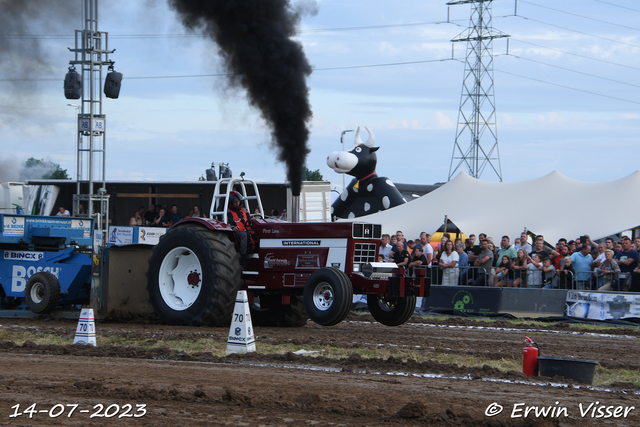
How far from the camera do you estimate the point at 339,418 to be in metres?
5.09

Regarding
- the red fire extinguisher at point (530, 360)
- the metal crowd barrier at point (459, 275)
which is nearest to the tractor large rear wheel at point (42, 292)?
the metal crowd barrier at point (459, 275)

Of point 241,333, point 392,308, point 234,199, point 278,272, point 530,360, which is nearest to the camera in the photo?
point 530,360

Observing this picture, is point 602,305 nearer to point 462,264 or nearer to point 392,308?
point 462,264

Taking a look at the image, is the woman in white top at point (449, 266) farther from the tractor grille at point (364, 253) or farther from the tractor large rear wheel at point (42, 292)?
the tractor large rear wheel at point (42, 292)

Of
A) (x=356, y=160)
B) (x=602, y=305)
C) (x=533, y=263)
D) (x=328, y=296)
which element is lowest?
(x=602, y=305)

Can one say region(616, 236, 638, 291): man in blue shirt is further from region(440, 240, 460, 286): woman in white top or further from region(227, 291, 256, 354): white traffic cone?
region(227, 291, 256, 354): white traffic cone

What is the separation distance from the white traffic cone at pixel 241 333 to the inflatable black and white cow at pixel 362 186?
18775 millimetres

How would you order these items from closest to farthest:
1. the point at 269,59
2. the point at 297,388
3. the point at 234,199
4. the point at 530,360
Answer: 1. the point at 297,388
2. the point at 530,360
3. the point at 234,199
4. the point at 269,59

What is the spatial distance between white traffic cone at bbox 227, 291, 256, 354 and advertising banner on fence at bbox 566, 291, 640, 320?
7419 millimetres

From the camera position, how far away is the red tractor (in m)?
10.1

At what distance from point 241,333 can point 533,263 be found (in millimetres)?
8166

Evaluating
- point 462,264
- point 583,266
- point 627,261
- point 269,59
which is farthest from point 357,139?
point 269,59

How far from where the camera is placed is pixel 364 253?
10.7 m

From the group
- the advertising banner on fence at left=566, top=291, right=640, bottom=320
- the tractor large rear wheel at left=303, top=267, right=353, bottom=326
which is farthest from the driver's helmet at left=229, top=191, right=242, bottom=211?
the advertising banner on fence at left=566, top=291, right=640, bottom=320
